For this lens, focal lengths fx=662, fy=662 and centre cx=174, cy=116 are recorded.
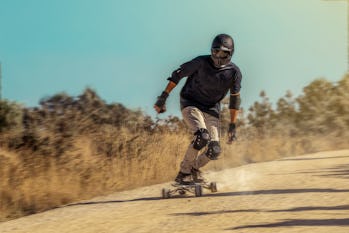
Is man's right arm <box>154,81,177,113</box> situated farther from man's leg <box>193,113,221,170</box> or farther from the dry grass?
the dry grass

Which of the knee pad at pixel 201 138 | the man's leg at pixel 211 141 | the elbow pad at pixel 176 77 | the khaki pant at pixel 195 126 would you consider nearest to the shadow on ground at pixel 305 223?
the knee pad at pixel 201 138

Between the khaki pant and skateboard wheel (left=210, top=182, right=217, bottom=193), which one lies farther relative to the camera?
skateboard wheel (left=210, top=182, right=217, bottom=193)

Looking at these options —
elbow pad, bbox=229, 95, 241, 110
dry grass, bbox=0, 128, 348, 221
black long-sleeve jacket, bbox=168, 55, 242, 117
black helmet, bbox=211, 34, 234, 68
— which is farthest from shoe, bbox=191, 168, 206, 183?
dry grass, bbox=0, 128, 348, 221

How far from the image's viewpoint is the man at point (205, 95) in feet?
30.1

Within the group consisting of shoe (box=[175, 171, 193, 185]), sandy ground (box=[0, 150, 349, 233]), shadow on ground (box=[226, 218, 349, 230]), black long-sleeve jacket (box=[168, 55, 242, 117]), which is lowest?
shadow on ground (box=[226, 218, 349, 230])

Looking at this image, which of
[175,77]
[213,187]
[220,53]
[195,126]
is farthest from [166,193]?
[220,53]

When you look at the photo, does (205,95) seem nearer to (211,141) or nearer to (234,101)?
(234,101)

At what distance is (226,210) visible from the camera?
7.91 metres

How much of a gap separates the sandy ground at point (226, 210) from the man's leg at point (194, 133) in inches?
19.8

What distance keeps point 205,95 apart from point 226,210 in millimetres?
2164

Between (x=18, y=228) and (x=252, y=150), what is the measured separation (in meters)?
9.47

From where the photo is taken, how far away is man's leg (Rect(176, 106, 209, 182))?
909 cm

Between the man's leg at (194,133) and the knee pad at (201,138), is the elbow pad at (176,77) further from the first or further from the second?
the knee pad at (201,138)

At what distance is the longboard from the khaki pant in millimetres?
278
